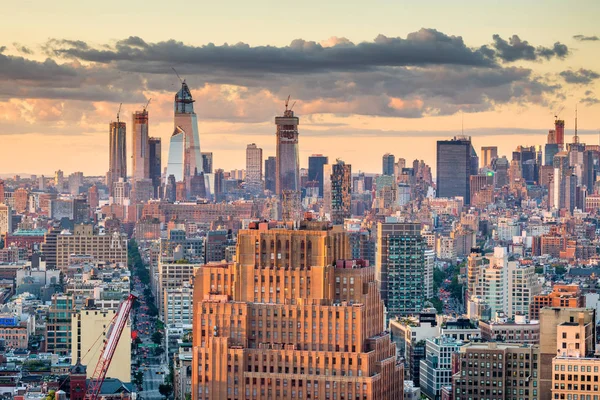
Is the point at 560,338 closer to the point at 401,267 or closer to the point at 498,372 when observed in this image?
the point at 498,372

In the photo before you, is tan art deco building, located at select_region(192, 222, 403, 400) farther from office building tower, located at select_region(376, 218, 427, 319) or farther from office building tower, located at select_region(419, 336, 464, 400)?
office building tower, located at select_region(376, 218, 427, 319)

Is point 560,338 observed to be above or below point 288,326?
below

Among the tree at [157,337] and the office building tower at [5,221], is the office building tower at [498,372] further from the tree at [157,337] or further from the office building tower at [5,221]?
the office building tower at [5,221]

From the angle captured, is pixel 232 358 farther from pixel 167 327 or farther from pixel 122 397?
pixel 167 327

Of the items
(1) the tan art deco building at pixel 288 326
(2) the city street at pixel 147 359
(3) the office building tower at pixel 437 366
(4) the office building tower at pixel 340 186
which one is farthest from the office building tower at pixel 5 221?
(1) the tan art deco building at pixel 288 326

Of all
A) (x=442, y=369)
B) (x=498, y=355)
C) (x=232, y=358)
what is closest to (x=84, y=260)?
(x=442, y=369)

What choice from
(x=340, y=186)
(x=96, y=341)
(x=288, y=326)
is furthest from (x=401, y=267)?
(x=288, y=326)

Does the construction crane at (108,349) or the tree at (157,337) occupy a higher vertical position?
the construction crane at (108,349)
